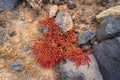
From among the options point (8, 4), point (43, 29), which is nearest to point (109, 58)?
point (43, 29)

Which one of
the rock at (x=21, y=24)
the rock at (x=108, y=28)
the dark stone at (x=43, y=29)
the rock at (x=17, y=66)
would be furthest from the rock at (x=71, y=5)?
the rock at (x=17, y=66)

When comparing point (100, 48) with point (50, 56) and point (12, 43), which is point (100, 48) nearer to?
point (50, 56)

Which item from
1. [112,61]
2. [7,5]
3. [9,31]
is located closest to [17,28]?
[9,31]

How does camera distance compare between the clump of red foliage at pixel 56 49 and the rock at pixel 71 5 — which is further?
the rock at pixel 71 5

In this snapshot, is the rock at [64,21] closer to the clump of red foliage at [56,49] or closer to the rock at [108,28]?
the clump of red foliage at [56,49]

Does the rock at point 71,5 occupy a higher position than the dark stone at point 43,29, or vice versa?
the rock at point 71,5

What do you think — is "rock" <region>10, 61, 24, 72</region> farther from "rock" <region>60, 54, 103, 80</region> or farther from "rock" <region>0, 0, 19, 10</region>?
"rock" <region>0, 0, 19, 10</region>
